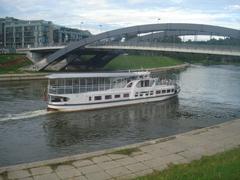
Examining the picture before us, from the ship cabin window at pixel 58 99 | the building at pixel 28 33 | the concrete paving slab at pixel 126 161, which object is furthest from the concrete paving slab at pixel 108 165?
the building at pixel 28 33

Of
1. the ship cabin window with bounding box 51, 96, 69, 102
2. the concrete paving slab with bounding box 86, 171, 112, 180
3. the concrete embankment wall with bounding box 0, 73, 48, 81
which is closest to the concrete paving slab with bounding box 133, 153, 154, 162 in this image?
the concrete paving slab with bounding box 86, 171, 112, 180

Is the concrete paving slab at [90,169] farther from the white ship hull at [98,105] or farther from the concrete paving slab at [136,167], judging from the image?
the white ship hull at [98,105]

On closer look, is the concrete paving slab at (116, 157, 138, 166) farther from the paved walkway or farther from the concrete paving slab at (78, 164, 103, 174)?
the concrete paving slab at (78, 164, 103, 174)

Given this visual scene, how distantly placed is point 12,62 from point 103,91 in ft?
131

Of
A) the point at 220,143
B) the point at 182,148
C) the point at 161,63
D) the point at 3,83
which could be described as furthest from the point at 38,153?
the point at 161,63

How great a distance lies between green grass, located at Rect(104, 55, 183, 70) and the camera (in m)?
89.6

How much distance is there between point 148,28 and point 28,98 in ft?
92.9

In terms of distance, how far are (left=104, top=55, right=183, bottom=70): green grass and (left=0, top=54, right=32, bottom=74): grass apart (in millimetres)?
19167

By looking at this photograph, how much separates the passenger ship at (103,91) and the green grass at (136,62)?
4274cm

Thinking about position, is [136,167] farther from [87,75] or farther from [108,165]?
[87,75]

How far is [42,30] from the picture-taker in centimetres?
14525

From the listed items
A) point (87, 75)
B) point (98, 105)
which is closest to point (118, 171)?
point (98, 105)

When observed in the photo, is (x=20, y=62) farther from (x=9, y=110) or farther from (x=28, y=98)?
(x=9, y=110)

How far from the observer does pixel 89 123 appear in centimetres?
3005
